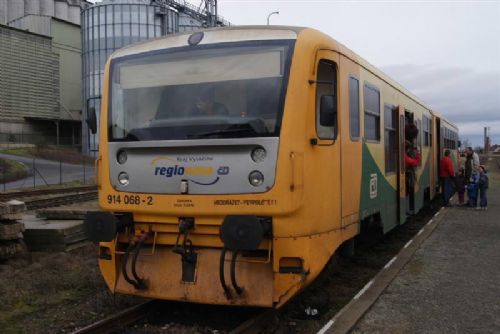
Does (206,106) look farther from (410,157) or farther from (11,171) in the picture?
(11,171)

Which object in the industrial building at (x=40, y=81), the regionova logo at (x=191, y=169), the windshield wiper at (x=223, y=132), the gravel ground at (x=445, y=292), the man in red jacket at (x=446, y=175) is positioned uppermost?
the industrial building at (x=40, y=81)

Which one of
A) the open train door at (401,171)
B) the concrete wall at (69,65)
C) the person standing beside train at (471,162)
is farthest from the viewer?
the concrete wall at (69,65)

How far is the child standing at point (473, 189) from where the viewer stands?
15021mm

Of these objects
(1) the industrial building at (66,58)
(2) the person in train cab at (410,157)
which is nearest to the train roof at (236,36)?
(2) the person in train cab at (410,157)

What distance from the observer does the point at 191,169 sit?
17.0 feet

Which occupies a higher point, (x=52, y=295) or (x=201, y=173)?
(x=201, y=173)

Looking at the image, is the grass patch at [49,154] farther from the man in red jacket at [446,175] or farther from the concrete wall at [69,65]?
the man in red jacket at [446,175]

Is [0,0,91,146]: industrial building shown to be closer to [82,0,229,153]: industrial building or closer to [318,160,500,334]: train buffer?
[82,0,229,153]: industrial building

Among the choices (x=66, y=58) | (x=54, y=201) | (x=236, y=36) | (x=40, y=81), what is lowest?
(x=54, y=201)

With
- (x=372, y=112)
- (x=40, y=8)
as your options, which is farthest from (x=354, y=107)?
(x=40, y=8)

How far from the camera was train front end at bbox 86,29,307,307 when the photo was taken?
4.92 metres

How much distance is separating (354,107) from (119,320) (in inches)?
139

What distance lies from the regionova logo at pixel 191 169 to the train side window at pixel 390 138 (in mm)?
3945

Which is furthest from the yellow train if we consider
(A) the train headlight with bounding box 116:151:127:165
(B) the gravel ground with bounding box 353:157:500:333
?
(B) the gravel ground with bounding box 353:157:500:333
